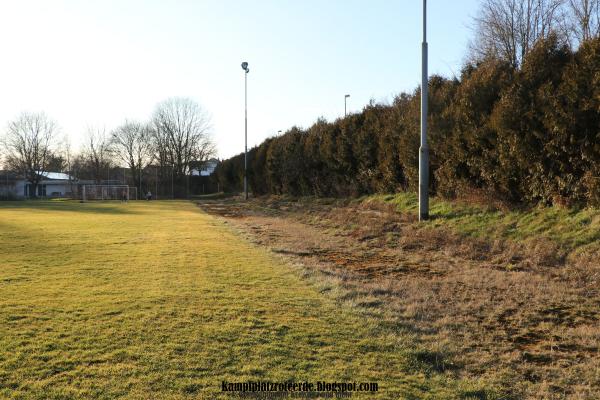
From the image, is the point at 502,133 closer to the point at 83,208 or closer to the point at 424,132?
the point at 424,132

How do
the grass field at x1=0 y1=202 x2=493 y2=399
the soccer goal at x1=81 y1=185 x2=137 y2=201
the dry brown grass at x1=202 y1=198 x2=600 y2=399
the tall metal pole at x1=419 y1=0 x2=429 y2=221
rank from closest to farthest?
the grass field at x1=0 y1=202 x2=493 y2=399
the dry brown grass at x1=202 y1=198 x2=600 y2=399
the tall metal pole at x1=419 y1=0 x2=429 y2=221
the soccer goal at x1=81 y1=185 x2=137 y2=201

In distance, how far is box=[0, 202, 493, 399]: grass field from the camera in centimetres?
393

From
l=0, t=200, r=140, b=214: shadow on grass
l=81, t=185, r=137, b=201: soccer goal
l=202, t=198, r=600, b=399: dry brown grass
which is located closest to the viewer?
l=202, t=198, r=600, b=399: dry brown grass

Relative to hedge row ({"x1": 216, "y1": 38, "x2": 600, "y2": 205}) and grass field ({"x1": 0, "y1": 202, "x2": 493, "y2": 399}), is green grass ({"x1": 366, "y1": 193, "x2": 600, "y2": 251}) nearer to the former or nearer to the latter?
hedge row ({"x1": 216, "y1": 38, "x2": 600, "y2": 205})

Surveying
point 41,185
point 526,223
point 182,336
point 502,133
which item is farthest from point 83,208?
point 41,185

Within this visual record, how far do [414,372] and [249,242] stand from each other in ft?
34.0

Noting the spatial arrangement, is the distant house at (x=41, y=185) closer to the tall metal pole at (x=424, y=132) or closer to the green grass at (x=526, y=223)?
the tall metal pole at (x=424, y=132)

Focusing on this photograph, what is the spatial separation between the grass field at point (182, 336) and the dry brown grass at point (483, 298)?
1.51 feet

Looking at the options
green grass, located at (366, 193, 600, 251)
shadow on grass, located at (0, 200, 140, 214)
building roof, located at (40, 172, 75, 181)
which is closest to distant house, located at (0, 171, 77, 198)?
building roof, located at (40, 172, 75, 181)

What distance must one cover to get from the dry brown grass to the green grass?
396mm

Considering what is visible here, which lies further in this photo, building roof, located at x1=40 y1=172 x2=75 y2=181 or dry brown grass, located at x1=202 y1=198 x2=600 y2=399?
building roof, located at x1=40 y1=172 x2=75 y2=181

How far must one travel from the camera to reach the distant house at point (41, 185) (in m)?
71.6

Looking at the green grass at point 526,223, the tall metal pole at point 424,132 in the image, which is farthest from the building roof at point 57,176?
the green grass at point 526,223

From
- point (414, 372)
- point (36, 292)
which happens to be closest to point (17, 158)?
point (36, 292)
